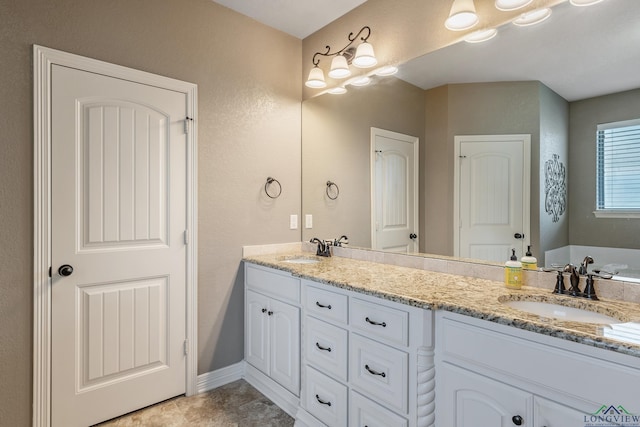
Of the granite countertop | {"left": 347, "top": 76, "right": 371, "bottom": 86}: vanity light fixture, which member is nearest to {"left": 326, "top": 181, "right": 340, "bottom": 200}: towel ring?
the granite countertop

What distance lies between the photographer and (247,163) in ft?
8.63

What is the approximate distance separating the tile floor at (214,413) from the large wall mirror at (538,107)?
1274 millimetres

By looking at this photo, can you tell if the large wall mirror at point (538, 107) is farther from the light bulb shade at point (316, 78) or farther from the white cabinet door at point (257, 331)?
the white cabinet door at point (257, 331)

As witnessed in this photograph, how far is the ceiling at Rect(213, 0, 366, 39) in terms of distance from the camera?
7.99ft

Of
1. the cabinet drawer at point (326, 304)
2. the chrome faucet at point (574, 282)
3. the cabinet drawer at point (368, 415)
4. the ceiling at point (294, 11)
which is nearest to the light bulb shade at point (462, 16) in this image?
the ceiling at point (294, 11)

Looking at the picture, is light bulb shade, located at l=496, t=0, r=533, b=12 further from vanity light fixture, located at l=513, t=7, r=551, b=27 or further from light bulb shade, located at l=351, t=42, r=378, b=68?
light bulb shade, located at l=351, t=42, r=378, b=68

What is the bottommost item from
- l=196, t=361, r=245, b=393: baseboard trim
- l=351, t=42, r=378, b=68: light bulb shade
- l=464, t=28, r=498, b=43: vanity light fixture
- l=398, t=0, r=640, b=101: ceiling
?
l=196, t=361, r=245, b=393: baseboard trim

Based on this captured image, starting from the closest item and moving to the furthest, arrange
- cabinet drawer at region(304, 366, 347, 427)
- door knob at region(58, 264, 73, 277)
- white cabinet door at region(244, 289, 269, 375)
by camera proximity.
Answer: cabinet drawer at region(304, 366, 347, 427) < door knob at region(58, 264, 73, 277) < white cabinet door at region(244, 289, 269, 375)

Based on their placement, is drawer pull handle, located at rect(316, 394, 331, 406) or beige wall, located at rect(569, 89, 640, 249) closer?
beige wall, located at rect(569, 89, 640, 249)

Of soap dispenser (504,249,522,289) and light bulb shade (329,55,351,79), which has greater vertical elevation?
light bulb shade (329,55,351,79)

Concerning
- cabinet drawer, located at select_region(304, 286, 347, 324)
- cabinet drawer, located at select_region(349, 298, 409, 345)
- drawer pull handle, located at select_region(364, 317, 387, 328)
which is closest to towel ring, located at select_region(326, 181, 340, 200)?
cabinet drawer, located at select_region(304, 286, 347, 324)

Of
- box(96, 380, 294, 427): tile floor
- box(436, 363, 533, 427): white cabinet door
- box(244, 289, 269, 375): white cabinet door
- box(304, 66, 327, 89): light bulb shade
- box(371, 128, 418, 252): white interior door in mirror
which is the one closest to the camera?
box(436, 363, 533, 427): white cabinet door

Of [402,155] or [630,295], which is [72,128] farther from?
[630,295]

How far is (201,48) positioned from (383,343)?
2.24 meters
